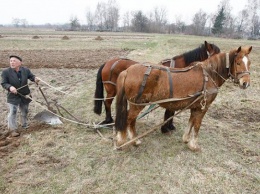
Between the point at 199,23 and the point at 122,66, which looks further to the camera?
the point at 199,23

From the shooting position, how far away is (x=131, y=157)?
14.7ft

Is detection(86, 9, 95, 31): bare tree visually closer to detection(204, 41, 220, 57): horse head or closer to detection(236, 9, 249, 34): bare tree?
detection(236, 9, 249, 34): bare tree

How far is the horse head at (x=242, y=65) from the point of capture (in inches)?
154

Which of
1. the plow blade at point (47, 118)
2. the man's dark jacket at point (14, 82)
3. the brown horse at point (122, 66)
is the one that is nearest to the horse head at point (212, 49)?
the brown horse at point (122, 66)

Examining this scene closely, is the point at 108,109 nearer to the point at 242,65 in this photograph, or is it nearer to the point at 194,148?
the point at 194,148

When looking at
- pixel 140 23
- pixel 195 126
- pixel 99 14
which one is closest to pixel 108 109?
pixel 195 126

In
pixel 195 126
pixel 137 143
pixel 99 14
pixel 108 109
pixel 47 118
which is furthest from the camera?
pixel 99 14

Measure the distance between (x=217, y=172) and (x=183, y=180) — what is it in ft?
2.25

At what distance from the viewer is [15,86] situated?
514 centimetres

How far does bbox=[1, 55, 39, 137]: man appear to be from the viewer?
495 centimetres

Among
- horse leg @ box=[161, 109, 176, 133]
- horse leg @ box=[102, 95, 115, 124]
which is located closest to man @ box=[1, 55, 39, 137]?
horse leg @ box=[102, 95, 115, 124]

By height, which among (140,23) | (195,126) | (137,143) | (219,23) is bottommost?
(137,143)

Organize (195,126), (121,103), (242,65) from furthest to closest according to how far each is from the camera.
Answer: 1. (195,126)
2. (121,103)
3. (242,65)

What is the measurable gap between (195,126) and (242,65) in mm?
1482
